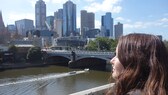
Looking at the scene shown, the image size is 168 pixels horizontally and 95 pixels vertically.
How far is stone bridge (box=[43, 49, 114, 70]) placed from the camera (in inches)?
1478

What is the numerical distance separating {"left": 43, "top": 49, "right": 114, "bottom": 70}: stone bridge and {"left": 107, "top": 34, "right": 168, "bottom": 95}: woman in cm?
3400

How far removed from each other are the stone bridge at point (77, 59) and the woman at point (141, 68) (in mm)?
34000

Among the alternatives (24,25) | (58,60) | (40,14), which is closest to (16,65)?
(58,60)

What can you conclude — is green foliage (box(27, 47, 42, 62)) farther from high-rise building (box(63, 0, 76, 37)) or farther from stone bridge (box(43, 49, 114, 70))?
high-rise building (box(63, 0, 76, 37))

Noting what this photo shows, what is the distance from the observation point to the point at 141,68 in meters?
1.09

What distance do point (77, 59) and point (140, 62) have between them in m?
37.3

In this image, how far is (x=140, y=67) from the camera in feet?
3.59

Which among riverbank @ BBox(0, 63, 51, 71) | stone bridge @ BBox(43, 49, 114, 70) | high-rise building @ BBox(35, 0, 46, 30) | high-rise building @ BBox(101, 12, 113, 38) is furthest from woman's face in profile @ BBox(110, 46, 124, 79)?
high-rise building @ BBox(35, 0, 46, 30)

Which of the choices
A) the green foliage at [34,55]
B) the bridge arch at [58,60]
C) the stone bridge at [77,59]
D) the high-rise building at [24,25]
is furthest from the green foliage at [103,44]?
the high-rise building at [24,25]

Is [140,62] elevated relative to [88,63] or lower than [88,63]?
elevated

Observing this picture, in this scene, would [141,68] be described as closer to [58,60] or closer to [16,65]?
[16,65]

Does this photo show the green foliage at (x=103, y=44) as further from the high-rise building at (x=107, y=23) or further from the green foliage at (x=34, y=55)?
the high-rise building at (x=107, y=23)

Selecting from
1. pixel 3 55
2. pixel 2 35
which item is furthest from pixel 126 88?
pixel 2 35

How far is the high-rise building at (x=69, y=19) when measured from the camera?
335ft
